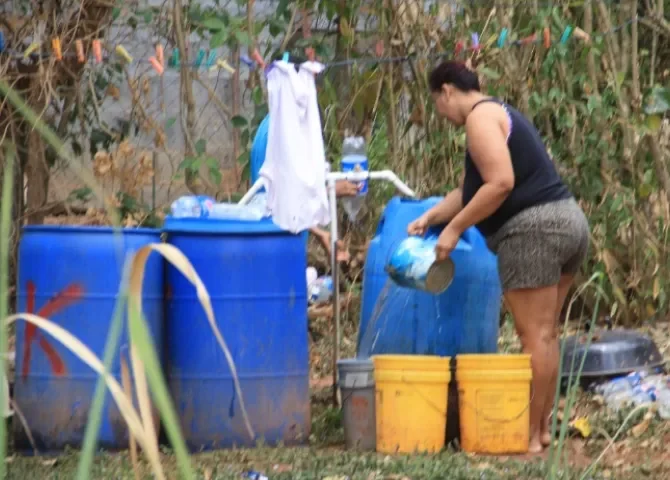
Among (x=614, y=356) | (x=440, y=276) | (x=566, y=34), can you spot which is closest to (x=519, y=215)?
(x=440, y=276)

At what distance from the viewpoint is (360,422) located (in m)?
4.38

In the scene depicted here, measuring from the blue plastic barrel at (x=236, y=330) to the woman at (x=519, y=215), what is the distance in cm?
60

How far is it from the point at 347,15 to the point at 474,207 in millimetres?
2803

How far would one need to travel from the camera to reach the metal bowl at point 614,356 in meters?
5.17

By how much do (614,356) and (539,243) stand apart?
1.14 metres

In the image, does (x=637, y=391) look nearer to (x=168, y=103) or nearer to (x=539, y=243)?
(x=539, y=243)

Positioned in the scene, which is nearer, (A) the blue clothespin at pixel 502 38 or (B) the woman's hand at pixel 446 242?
(B) the woman's hand at pixel 446 242

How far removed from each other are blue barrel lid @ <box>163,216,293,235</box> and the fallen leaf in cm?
132

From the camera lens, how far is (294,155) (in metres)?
4.76

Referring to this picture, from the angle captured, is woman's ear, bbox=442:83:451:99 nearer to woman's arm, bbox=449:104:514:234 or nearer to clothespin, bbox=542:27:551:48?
woman's arm, bbox=449:104:514:234

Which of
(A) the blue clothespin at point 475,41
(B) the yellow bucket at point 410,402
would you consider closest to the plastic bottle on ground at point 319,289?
(A) the blue clothespin at point 475,41

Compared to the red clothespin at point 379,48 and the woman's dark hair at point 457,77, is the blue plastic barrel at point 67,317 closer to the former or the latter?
the woman's dark hair at point 457,77

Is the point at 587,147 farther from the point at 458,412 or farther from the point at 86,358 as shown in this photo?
the point at 86,358

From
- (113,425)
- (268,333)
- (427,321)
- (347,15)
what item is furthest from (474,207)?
(347,15)
